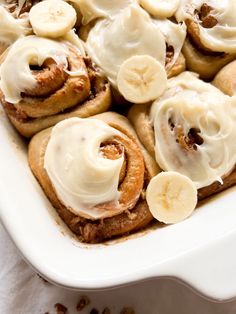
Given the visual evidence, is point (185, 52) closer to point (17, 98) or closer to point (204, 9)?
point (204, 9)

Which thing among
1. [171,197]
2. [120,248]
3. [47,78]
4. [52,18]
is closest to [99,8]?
[52,18]

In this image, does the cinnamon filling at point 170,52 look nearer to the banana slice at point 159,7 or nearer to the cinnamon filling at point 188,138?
the banana slice at point 159,7

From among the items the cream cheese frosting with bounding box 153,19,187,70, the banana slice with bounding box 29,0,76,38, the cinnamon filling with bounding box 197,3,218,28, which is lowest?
the banana slice with bounding box 29,0,76,38

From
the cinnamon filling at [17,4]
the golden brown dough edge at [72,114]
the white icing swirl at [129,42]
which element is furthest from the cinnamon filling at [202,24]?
the cinnamon filling at [17,4]

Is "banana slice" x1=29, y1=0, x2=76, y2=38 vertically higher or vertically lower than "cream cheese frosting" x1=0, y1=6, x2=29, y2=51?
higher

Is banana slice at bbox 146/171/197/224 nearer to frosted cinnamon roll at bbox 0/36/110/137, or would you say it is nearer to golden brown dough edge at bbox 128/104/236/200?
golden brown dough edge at bbox 128/104/236/200

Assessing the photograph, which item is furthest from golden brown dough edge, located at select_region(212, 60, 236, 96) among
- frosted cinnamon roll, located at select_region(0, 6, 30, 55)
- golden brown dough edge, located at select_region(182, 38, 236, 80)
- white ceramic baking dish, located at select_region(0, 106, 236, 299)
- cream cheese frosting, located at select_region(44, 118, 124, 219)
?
frosted cinnamon roll, located at select_region(0, 6, 30, 55)

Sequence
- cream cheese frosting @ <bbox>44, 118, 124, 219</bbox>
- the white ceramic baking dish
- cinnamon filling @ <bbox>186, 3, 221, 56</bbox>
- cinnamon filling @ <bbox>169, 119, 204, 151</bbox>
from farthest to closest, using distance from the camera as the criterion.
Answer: cinnamon filling @ <bbox>186, 3, 221, 56</bbox>
cinnamon filling @ <bbox>169, 119, 204, 151</bbox>
cream cheese frosting @ <bbox>44, 118, 124, 219</bbox>
the white ceramic baking dish
